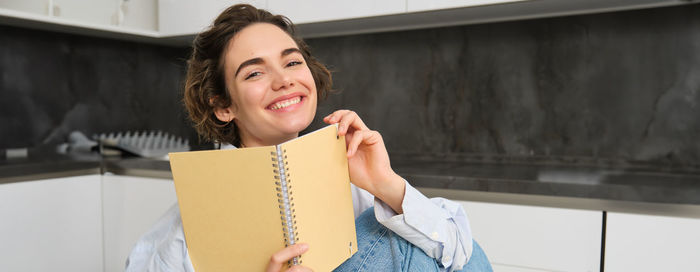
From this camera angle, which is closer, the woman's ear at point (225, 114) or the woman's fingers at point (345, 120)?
the woman's fingers at point (345, 120)

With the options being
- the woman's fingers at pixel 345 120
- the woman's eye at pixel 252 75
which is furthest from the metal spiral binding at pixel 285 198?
the woman's eye at pixel 252 75

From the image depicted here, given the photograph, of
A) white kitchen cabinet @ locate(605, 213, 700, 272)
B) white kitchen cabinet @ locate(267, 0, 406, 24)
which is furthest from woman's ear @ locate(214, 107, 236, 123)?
white kitchen cabinet @ locate(605, 213, 700, 272)

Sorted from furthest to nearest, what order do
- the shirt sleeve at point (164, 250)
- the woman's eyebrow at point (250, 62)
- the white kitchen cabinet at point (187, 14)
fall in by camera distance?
the white kitchen cabinet at point (187, 14) → the woman's eyebrow at point (250, 62) → the shirt sleeve at point (164, 250)

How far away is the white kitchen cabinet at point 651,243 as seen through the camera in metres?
1.14

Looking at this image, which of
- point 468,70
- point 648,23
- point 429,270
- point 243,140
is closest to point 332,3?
point 468,70

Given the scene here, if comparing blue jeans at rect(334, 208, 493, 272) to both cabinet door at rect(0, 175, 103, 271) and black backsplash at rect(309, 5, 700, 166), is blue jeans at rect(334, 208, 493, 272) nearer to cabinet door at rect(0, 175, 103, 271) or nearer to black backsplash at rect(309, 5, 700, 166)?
black backsplash at rect(309, 5, 700, 166)

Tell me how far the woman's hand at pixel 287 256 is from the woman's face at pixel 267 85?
25 centimetres

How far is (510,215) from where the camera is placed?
1.31 m

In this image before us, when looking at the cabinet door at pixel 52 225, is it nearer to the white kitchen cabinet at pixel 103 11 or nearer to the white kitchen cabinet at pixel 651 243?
the white kitchen cabinet at pixel 103 11

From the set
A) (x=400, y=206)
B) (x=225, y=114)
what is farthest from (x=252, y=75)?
(x=400, y=206)

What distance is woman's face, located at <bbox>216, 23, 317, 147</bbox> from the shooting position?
84cm

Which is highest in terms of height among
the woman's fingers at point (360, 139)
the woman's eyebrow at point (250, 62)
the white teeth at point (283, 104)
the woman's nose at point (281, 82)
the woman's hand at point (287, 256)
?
the woman's eyebrow at point (250, 62)

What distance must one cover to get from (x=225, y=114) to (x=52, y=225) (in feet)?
3.66

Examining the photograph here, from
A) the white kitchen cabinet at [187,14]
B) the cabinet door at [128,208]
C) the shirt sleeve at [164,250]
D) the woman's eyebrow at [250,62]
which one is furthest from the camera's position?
the white kitchen cabinet at [187,14]
